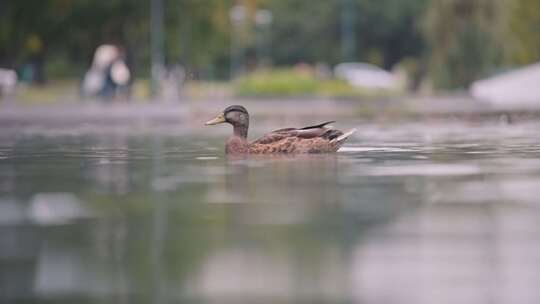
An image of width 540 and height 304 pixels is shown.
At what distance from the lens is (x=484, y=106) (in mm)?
54156

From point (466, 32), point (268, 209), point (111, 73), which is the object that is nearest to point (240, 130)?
point (268, 209)

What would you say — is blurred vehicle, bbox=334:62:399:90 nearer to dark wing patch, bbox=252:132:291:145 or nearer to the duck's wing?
the duck's wing

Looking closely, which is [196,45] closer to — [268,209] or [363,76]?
[363,76]

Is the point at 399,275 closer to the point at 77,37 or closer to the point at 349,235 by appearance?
the point at 349,235

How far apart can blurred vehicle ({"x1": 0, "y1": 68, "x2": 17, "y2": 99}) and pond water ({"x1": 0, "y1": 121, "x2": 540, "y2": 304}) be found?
5098 cm

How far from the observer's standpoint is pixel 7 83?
7919cm

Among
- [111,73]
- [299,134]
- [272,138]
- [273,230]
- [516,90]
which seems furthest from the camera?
[111,73]

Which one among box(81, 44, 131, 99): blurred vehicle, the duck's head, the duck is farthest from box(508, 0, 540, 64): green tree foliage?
the duck

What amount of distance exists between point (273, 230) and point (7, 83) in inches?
2691

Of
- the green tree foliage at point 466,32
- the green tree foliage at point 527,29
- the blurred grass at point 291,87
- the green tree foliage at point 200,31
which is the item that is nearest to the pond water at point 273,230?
the blurred grass at point 291,87

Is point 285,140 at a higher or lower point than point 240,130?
lower

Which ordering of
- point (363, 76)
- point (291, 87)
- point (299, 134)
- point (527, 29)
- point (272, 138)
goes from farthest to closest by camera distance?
point (363, 76) → point (527, 29) → point (291, 87) → point (299, 134) → point (272, 138)

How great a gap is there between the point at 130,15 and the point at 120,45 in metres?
3.10

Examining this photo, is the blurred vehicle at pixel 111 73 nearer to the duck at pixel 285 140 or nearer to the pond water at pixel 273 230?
the duck at pixel 285 140
